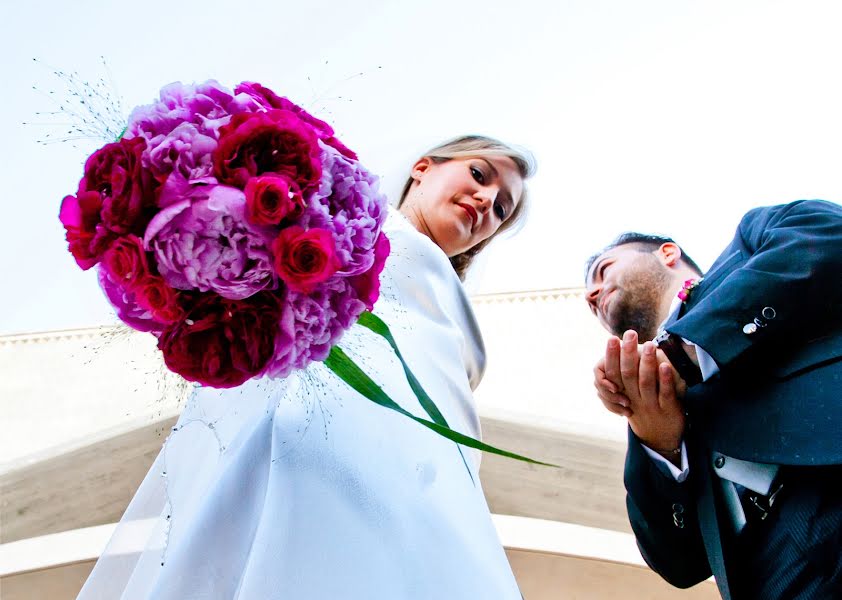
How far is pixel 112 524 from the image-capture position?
5.32 m

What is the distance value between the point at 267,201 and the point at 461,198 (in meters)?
1.40

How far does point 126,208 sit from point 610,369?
1.42m

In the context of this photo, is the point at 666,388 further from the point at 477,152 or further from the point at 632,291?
the point at 477,152

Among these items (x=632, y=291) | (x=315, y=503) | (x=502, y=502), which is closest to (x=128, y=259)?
(x=315, y=503)

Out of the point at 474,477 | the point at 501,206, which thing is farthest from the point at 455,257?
the point at 474,477

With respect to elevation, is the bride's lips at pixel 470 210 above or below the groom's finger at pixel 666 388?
above

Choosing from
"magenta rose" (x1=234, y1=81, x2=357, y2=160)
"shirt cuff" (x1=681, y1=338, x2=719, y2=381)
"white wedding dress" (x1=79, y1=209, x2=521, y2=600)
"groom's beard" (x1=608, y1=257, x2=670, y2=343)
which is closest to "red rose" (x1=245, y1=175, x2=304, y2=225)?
"magenta rose" (x1=234, y1=81, x2=357, y2=160)

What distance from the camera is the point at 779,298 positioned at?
1915 mm

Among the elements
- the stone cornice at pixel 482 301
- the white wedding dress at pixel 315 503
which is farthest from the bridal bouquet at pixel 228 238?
the stone cornice at pixel 482 301

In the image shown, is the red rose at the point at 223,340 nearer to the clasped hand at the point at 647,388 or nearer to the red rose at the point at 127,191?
the red rose at the point at 127,191

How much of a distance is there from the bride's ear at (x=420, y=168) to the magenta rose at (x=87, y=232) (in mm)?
1560

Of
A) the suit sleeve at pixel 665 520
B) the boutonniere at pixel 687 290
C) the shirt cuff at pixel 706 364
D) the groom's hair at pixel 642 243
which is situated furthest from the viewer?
the groom's hair at pixel 642 243

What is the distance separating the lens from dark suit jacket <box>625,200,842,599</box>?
1788mm

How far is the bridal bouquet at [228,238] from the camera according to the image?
1213mm
